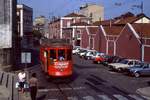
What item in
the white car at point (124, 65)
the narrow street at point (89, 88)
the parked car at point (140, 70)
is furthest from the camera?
the white car at point (124, 65)

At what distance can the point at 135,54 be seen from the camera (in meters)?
61.5

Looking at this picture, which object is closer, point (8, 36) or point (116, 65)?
point (116, 65)

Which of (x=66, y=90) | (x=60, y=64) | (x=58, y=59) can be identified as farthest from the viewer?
(x=58, y=59)

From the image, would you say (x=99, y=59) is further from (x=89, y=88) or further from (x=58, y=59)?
(x=89, y=88)

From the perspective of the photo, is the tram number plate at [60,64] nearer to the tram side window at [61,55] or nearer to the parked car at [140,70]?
the tram side window at [61,55]

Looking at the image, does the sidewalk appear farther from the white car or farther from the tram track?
the white car

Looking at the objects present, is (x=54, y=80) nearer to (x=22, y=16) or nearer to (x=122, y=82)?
(x=122, y=82)

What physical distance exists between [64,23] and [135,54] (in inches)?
3461

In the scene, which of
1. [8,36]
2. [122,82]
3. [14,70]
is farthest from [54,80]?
[8,36]

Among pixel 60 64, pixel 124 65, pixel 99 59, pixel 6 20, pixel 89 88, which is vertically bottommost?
pixel 89 88

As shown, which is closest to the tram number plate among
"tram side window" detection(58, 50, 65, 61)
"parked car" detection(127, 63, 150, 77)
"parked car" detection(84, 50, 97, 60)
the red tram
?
the red tram

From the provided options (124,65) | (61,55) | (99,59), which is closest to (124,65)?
(124,65)

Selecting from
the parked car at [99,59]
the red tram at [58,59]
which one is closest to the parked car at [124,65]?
the parked car at [99,59]

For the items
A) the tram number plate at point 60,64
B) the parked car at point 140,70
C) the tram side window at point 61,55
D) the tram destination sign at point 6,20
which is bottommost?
the parked car at point 140,70
